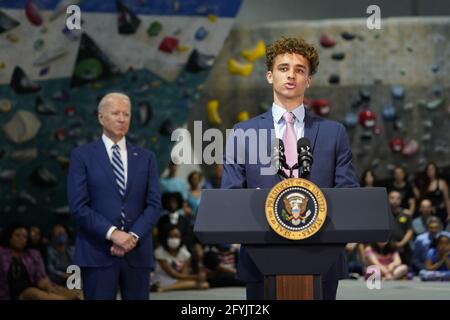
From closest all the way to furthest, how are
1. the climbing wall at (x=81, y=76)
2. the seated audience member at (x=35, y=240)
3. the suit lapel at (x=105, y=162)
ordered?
the suit lapel at (x=105, y=162)
the seated audience member at (x=35, y=240)
the climbing wall at (x=81, y=76)

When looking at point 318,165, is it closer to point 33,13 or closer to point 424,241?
point 33,13

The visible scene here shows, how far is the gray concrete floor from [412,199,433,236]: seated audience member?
72 cm

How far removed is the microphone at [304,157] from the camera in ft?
10.4

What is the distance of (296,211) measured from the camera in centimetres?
296

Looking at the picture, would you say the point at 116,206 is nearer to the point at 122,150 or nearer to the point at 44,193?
the point at 122,150

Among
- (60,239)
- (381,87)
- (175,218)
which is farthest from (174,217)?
(381,87)

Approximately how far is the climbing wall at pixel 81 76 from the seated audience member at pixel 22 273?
1653 millimetres

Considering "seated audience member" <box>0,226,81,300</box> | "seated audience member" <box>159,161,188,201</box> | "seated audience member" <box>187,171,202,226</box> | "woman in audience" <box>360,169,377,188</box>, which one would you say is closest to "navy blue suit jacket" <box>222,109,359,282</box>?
"seated audience member" <box>0,226,81,300</box>

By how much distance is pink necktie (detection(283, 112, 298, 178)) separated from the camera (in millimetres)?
3301

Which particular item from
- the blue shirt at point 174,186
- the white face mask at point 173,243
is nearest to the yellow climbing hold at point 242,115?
the blue shirt at point 174,186

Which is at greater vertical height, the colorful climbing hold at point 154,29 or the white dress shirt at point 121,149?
the colorful climbing hold at point 154,29

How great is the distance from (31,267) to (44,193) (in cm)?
195

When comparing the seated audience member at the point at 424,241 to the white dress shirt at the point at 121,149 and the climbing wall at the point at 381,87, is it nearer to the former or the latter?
the climbing wall at the point at 381,87

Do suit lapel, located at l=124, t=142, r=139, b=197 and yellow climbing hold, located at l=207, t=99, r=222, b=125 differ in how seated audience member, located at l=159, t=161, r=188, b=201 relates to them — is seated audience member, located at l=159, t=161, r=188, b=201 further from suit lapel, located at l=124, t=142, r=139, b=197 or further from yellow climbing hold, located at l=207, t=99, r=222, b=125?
suit lapel, located at l=124, t=142, r=139, b=197
